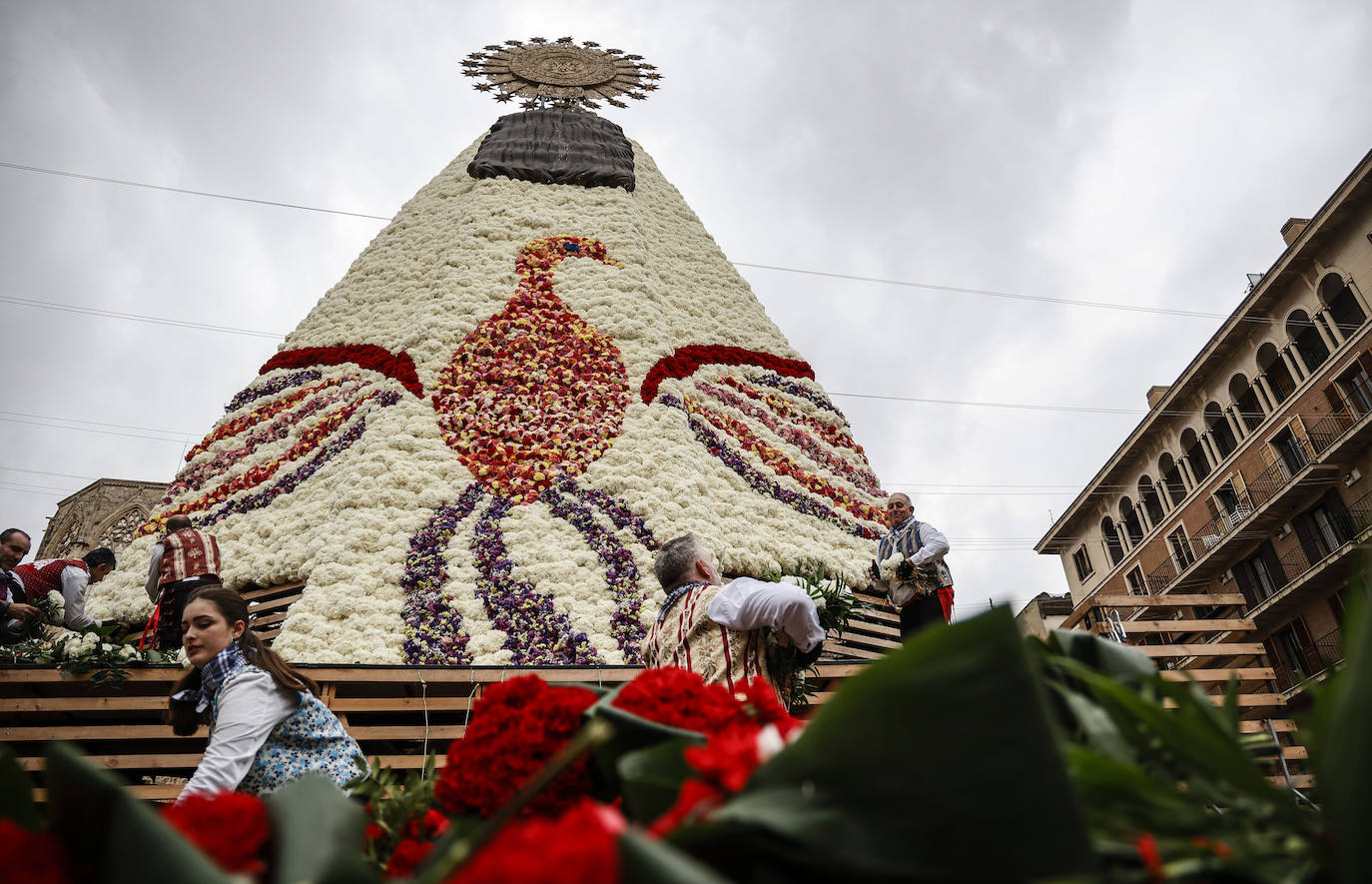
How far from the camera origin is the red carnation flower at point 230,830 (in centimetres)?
59

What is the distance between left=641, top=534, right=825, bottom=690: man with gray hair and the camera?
10.4 ft

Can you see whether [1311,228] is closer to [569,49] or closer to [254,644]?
[569,49]

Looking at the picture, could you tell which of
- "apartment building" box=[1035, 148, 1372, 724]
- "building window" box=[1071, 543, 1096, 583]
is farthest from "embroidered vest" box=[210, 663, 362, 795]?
"building window" box=[1071, 543, 1096, 583]

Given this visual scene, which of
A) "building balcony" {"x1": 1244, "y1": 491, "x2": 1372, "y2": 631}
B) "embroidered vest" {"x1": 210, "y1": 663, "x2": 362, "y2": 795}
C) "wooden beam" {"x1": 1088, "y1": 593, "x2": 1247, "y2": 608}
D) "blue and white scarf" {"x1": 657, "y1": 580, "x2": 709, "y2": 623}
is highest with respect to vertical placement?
"building balcony" {"x1": 1244, "y1": 491, "x2": 1372, "y2": 631}

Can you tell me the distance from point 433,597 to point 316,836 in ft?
21.9

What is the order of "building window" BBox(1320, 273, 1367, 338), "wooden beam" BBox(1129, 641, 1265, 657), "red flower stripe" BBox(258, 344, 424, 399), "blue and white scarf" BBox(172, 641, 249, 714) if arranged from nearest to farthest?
"blue and white scarf" BBox(172, 641, 249, 714) < "wooden beam" BBox(1129, 641, 1265, 657) < "red flower stripe" BBox(258, 344, 424, 399) < "building window" BBox(1320, 273, 1367, 338)

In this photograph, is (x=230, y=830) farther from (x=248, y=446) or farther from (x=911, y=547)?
(x=248, y=446)

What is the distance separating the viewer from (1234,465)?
2412cm

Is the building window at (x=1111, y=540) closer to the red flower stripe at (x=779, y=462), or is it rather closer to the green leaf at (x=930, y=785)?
the red flower stripe at (x=779, y=462)

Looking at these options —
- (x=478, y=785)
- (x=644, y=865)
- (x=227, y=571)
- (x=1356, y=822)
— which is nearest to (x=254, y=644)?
(x=478, y=785)

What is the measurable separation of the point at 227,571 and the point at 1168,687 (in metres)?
8.28

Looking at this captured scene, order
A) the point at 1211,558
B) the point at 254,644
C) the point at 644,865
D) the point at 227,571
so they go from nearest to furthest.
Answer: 1. the point at 644,865
2. the point at 254,644
3. the point at 227,571
4. the point at 1211,558

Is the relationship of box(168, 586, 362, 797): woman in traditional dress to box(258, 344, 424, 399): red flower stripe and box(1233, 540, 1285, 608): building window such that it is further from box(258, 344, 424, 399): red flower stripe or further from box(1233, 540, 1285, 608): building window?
box(1233, 540, 1285, 608): building window

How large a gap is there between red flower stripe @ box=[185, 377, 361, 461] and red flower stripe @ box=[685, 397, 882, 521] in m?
3.87
